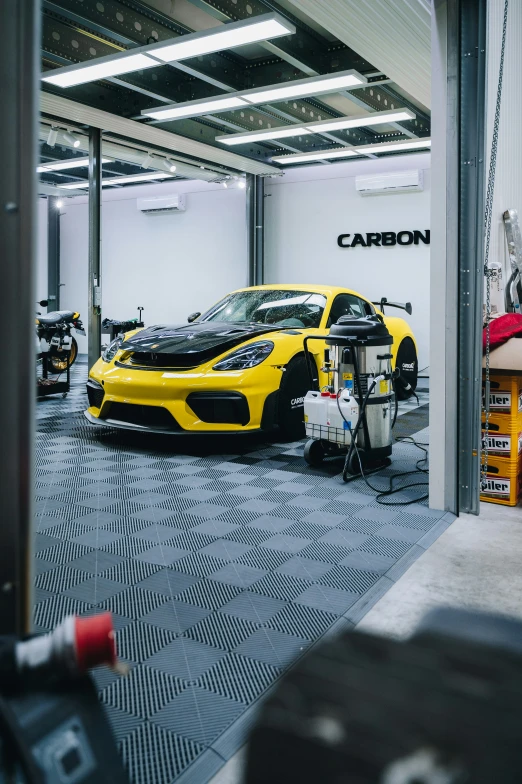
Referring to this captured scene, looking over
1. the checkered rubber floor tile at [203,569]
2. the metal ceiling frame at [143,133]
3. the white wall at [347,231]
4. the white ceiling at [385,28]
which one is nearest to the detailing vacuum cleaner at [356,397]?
the checkered rubber floor tile at [203,569]

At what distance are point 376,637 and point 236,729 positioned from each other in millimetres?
1219

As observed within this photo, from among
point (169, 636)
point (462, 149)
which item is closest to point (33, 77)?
point (169, 636)

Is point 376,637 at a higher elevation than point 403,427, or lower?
higher

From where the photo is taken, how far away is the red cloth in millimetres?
3543

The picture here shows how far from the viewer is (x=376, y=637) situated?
56 cm

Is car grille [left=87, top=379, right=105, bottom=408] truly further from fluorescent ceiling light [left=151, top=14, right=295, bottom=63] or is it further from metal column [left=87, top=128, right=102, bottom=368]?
metal column [left=87, top=128, right=102, bottom=368]

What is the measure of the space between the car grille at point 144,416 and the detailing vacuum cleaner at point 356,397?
1007 millimetres

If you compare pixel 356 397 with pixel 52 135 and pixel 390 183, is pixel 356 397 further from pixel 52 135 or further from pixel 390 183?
pixel 390 183

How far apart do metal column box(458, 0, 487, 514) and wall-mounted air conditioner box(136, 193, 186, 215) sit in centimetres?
933

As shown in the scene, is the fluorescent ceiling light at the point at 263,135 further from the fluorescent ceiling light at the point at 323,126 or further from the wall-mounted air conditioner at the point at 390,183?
the wall-mounted air conditioner at the point at 390,183

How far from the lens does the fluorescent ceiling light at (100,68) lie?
19.9 feet

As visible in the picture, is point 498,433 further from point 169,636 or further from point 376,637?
point 376,637

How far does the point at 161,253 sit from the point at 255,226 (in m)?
2.42

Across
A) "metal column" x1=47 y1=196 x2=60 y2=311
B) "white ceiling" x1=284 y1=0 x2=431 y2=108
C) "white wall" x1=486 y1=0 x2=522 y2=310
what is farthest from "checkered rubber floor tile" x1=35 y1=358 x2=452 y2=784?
"metal column" x1=47 y1=196 x2=60 y2=311
